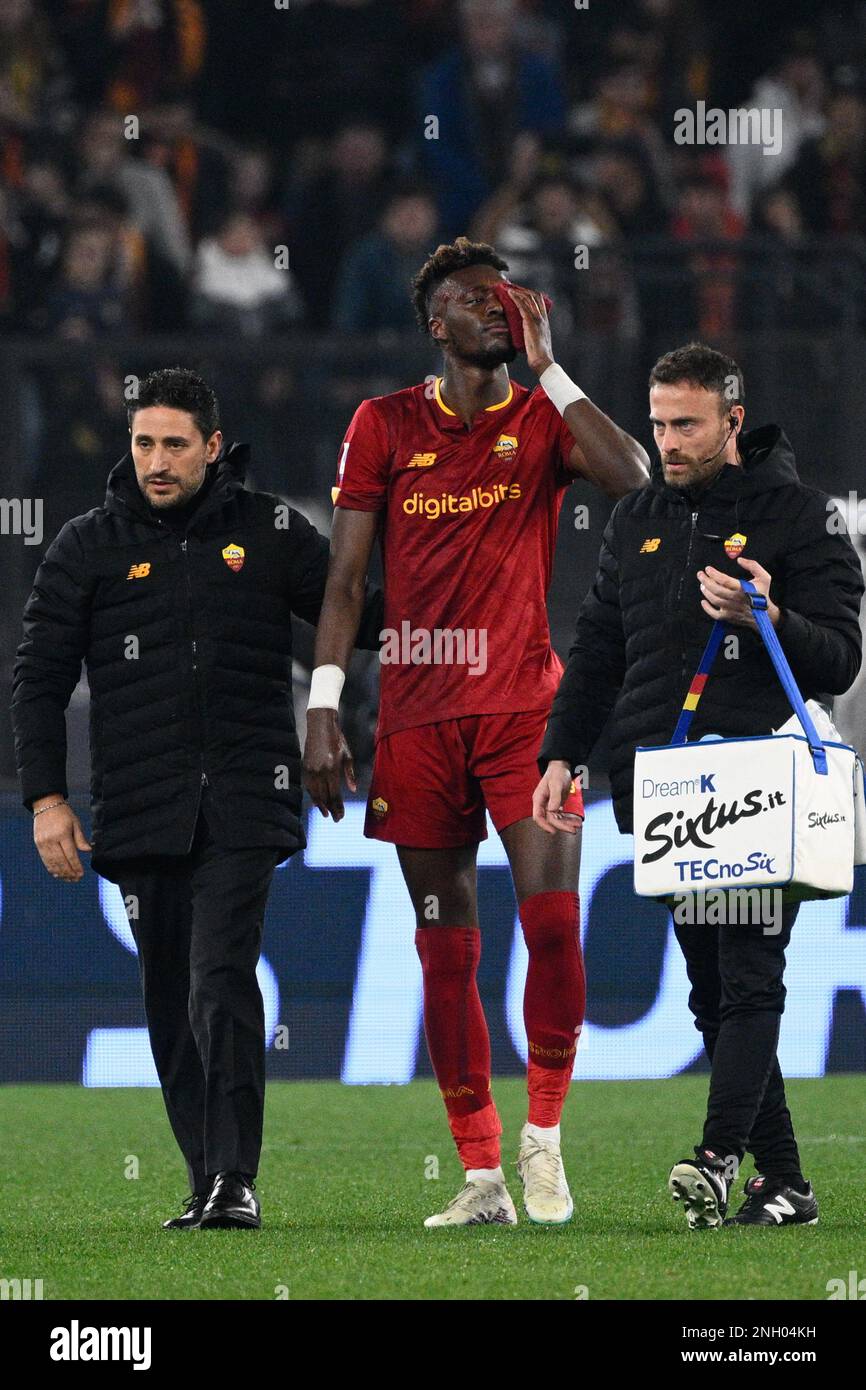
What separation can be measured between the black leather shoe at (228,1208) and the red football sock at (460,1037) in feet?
1.72

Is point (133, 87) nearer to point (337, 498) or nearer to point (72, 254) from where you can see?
point (72, 254)

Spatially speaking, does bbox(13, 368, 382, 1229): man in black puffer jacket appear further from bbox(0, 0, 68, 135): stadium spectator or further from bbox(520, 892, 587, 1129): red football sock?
bbox(0, 0, 68, 135): stadium spectator

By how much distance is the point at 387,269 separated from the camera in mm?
11398

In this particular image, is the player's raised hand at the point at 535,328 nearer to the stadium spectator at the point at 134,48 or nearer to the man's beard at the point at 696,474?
the man's beard at the point at 696,474

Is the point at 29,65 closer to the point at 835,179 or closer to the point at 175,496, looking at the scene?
the point at 835,179

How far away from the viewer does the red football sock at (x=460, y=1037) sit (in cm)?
534

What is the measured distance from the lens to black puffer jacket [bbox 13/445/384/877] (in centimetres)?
531

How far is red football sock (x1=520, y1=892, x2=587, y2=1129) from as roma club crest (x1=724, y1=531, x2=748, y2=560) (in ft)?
2.85

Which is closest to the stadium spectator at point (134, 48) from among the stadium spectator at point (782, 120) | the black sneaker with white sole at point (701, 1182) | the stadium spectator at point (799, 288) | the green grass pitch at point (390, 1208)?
the stadium spectator at point (782, 120)

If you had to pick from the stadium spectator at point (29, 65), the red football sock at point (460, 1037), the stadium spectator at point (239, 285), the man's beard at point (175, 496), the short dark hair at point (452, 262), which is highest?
the stadium spectator at point (29, 65)

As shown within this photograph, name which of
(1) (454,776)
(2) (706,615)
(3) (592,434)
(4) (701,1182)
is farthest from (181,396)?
(4) (701,1182)

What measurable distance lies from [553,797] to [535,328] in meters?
1.10

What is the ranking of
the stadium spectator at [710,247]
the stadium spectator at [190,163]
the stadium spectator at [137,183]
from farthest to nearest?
the stadium spectator at [190,163] → the stadium spectator at [137,183] → the stadium spectator at [710,247]

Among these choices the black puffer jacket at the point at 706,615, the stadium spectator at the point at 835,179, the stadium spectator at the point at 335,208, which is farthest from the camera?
the stadium spectator at the point at 835,179
